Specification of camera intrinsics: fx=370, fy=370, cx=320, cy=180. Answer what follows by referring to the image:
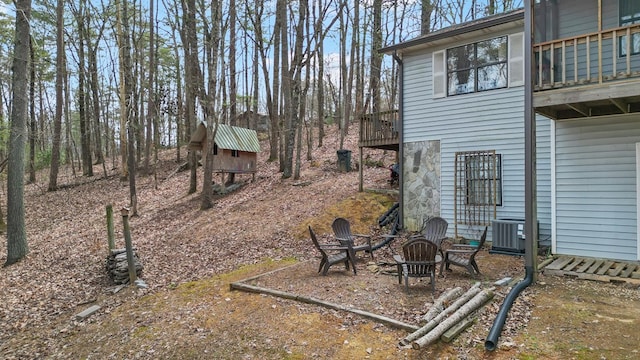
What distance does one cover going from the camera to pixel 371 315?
5121mm

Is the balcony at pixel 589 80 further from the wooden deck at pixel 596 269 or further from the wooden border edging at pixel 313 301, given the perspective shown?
the wooden border edging at pixel 313 301

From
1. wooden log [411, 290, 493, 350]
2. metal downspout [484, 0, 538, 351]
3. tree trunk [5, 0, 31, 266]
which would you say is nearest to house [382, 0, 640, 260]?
metal downspout [484, 0, 538, 351]

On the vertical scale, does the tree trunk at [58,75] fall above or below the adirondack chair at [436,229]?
above

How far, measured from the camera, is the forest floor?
4488mm

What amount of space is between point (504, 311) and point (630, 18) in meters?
6.65

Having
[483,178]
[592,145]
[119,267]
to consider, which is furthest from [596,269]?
[119,267]

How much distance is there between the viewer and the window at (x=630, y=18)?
7.11 metres

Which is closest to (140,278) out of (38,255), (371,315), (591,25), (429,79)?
(38,255)

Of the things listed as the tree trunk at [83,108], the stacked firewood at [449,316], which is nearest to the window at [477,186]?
the stacked firewood at [449,316]

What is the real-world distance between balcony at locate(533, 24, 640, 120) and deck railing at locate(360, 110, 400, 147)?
4664 mm

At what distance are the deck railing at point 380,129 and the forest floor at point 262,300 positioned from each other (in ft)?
6.07

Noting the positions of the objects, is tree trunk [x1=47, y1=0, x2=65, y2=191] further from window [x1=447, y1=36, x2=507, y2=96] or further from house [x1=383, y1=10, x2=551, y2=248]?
window [x1=447, y1=36, x2=507, y2=96]

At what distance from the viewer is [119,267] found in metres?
7.95

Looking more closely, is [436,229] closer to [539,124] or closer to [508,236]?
[508,236]
